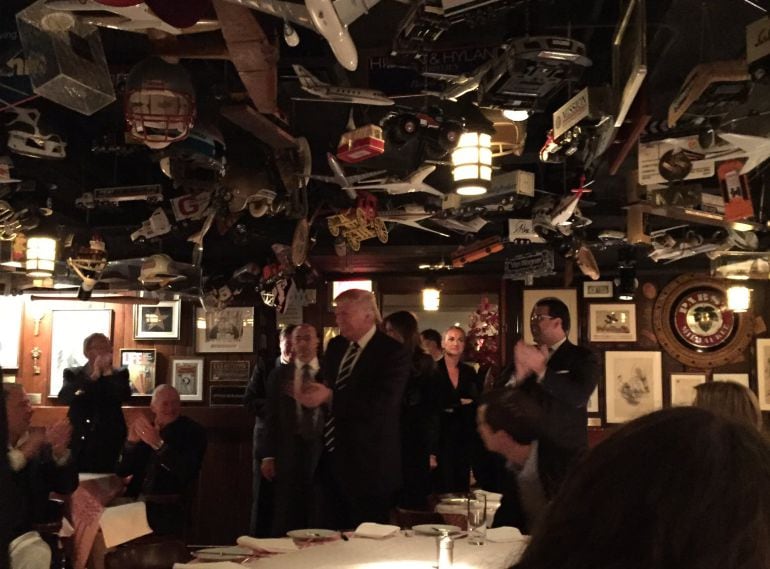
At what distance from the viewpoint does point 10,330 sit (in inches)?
384

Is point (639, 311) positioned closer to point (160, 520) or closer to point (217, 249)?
point (217, 249)

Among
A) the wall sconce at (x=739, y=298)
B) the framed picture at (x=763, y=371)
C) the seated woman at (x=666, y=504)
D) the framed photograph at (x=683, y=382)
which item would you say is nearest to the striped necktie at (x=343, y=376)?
the seated woman at (x=666, y=504)

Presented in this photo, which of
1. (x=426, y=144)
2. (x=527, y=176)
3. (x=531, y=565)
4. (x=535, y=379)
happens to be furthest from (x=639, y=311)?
(x=531, y=565)

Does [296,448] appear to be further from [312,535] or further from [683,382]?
[683,382]

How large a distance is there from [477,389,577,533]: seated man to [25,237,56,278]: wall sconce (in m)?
4.33

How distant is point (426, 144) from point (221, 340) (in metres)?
5.36

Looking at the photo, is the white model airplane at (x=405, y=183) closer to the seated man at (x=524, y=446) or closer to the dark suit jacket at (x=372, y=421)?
the dark suit jacket at (x=372, y=421)

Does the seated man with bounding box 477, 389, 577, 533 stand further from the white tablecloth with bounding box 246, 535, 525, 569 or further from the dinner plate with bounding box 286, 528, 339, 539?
the dinner plate with bounding box 286, 528, 339, 539

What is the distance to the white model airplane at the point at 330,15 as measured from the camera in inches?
90.8

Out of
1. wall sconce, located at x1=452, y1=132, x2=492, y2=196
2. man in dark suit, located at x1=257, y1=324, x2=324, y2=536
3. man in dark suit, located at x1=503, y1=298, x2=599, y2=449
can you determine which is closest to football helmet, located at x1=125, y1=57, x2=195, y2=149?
wall sconce, located at x1=452, y1=132, x2=492, y2=196

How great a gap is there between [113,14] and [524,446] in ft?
7.75

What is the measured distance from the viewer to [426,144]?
5336mm

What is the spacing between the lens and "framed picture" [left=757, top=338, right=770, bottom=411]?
995cm

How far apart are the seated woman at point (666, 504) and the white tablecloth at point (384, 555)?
1929mm
